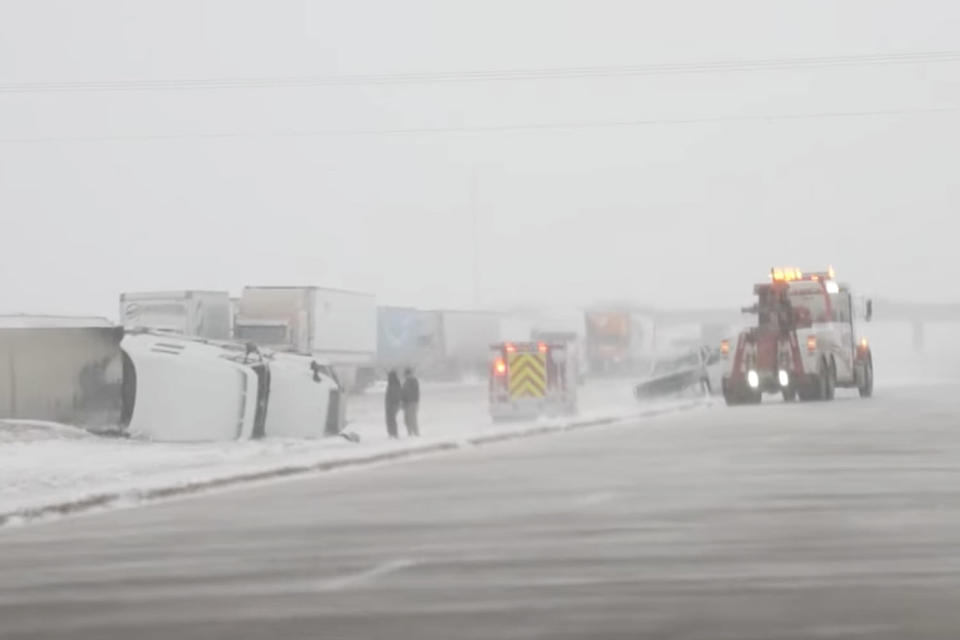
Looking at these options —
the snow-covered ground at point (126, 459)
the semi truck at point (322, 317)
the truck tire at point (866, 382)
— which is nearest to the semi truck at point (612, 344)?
the semi truck at point (322, 317)

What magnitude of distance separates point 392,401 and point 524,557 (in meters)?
22.8

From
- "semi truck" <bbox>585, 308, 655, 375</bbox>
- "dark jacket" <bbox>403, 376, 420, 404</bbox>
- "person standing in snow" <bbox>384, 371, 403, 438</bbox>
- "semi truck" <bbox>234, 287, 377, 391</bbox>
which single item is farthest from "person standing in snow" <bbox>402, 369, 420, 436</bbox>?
"semi truck" <bbox>585, 308, 655, 375</bbox>

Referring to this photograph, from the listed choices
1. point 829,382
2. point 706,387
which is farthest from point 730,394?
point 706,387

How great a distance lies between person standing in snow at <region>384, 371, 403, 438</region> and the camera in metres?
35.6

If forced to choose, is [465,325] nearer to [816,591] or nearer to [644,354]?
[644,354]

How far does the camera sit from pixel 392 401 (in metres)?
35.8

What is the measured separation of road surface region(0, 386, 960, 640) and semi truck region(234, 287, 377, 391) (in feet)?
116

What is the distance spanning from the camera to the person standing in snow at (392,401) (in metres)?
35.6

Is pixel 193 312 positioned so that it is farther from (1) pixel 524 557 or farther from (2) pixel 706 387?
(1) pixel 524 557

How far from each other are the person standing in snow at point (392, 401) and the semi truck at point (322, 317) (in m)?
19.1

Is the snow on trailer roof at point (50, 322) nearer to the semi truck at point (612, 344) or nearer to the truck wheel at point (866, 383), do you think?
the truck wheel at point (866, 383)

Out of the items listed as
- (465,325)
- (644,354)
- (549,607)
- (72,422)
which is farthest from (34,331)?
(644,354)

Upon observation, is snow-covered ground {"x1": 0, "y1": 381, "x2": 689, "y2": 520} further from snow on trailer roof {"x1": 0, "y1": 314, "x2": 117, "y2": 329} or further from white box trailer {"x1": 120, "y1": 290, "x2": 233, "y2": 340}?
white box trailer {"x1": 120, "y1": 290, "x2": 233, "y2": 340}

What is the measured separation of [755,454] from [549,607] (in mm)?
16382
